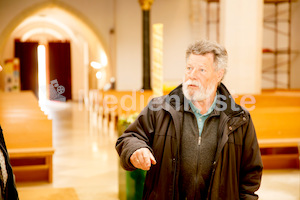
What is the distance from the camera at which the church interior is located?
5402 millimetres

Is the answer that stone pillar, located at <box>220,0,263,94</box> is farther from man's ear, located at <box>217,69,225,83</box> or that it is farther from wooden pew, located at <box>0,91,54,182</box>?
man's ear, located at <box>217,69,225,83</box>

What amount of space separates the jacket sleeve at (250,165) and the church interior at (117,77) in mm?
2309

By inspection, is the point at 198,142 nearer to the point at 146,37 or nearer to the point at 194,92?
the point at 194,92

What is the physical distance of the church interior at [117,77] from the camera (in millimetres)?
5402

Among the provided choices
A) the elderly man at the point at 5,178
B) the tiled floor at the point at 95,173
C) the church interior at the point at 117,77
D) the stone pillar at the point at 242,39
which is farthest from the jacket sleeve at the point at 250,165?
the stone pillar at the point at 242,39

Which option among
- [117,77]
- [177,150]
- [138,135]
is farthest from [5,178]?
[117,77]

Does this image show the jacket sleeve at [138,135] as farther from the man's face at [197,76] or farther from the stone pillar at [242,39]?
the stone pillar at [242,39]

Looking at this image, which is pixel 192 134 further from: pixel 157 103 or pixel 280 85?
pixel 280 85

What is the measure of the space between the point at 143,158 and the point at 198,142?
353 millimetres

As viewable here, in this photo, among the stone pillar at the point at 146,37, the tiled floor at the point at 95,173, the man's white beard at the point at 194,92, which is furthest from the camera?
the stone pillar at the point at 146,37

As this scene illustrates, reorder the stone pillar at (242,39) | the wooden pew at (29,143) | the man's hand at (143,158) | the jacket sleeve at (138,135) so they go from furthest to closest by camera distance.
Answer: the stone pillar at (242,39), the wooden pew at (29,143), the jacket sleeve at (138,135), the man's hand at (143,158)

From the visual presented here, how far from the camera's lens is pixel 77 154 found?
287 inches

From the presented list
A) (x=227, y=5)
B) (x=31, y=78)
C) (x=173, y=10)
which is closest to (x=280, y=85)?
(x=173, y=10)

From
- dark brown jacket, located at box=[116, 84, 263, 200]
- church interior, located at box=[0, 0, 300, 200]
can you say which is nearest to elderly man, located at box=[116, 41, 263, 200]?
dark brown jacket, located at box=[116, 84, 263, 200]
